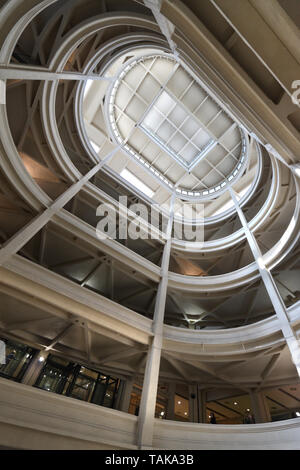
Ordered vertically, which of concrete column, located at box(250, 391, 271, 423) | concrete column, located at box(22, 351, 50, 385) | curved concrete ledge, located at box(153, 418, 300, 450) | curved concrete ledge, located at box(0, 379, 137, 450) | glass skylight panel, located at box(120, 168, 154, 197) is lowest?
curved concrete ledge, located at box(0, 379, 137, 450)

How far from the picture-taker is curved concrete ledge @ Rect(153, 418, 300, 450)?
28.3 feet

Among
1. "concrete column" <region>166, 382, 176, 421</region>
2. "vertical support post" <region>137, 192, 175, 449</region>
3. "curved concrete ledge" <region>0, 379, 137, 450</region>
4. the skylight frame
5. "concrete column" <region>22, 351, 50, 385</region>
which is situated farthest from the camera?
the skylight frame

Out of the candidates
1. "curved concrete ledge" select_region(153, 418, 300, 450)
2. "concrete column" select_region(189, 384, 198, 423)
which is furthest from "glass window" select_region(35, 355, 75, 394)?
"concrete column" select_region(189, 384, 198, 423)

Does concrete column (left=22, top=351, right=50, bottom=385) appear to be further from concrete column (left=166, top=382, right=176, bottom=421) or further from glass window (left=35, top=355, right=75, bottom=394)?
concrete column (left=166, top=382, right=176, bottom=421)

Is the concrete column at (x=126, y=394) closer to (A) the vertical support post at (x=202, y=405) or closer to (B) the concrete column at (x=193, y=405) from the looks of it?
(B) the concrete column at (x=193, y=405)

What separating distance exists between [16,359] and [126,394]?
6.63 metres

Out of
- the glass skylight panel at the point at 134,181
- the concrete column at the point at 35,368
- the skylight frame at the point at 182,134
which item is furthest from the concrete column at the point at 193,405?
the skylight frame at the point at 182,134

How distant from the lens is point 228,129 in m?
22.1

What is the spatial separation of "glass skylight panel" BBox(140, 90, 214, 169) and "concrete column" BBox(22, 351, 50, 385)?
64.3ft

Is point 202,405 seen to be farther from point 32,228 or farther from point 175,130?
point 175,130

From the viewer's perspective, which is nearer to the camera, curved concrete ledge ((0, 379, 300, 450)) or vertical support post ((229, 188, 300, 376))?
curved concrete ledge ((0, 379, 300, 450))

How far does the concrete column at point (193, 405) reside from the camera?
14.9m

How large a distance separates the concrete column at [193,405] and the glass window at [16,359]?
997cm
